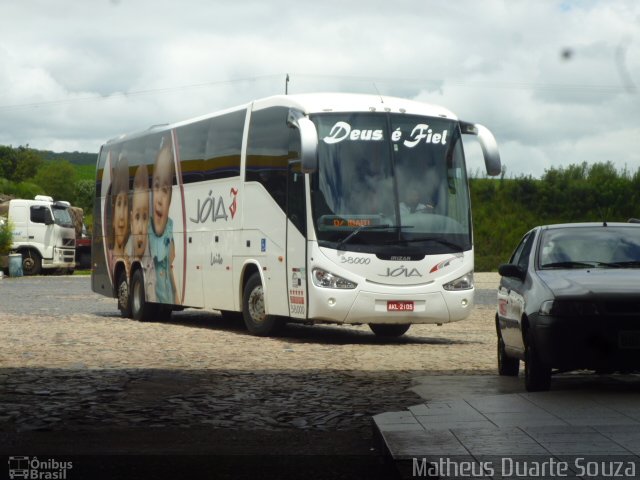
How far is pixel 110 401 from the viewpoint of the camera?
11219 mm

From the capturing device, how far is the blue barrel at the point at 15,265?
46.5 m

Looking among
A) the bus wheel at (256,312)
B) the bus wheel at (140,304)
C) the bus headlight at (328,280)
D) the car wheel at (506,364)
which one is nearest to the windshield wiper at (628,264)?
the car wheel at (506,364)

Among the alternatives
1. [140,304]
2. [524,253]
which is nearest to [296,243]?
[524,253]

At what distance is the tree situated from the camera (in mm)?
123625

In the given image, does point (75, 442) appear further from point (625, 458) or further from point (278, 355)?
point (278, 355)

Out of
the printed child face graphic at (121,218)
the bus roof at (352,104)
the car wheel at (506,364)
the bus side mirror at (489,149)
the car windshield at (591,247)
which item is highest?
the bus roof at (352,104)

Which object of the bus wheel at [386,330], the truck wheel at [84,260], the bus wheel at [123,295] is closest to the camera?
the bus wheel at [386,330]

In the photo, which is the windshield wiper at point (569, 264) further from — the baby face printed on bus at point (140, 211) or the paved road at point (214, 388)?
the baby face printed on bus at point (140, 211)

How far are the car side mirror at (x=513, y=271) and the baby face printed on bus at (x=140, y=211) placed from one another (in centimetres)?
1338

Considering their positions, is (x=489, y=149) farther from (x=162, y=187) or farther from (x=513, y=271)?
(x=162, y=187)

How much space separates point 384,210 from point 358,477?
35.4 ft

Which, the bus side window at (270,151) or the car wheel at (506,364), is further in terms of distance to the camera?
the bus side window at (270,151)

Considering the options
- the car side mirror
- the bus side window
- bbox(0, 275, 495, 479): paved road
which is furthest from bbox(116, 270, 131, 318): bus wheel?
the car side mirror

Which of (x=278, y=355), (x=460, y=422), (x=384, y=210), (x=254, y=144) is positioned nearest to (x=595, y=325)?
(x=460, y=422)
